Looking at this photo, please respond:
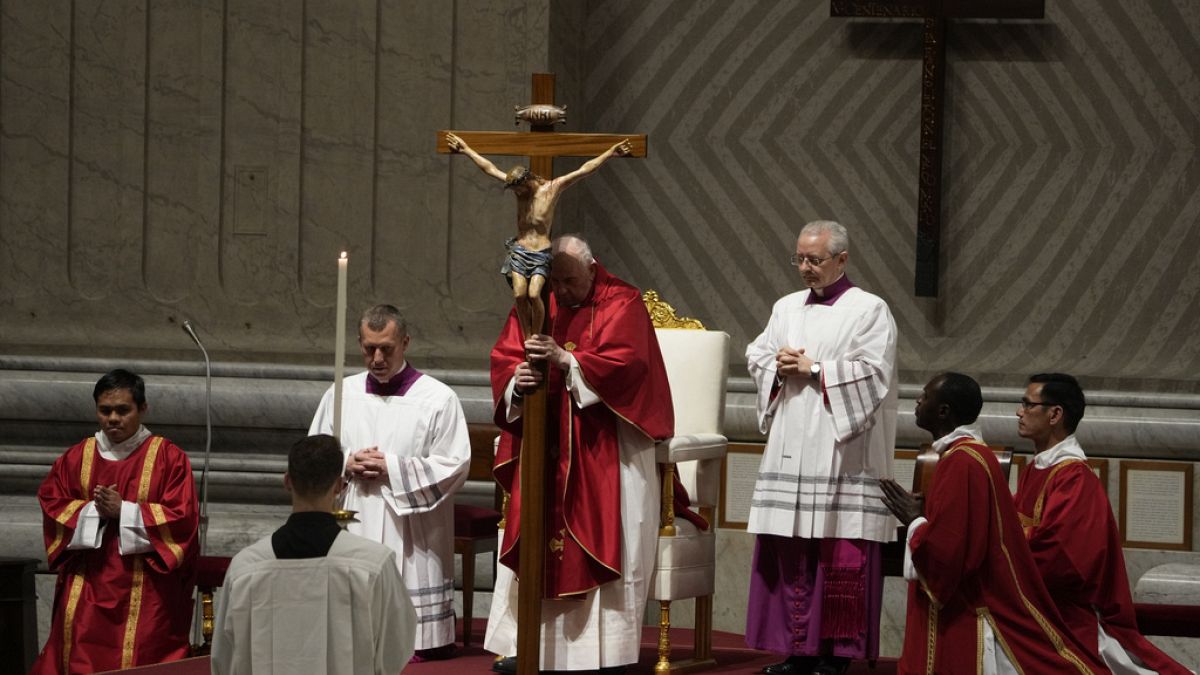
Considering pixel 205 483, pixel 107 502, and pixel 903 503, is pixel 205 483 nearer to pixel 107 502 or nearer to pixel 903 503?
pixel 107 502

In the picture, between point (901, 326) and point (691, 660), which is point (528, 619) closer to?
point (691, 660)

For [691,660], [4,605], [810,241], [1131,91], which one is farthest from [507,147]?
[1131,91]

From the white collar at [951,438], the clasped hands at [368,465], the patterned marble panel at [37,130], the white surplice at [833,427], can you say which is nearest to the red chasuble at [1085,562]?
the white collar at [951,438]

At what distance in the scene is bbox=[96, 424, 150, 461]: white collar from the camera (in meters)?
7.00

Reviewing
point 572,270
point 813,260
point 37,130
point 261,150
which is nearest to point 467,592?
point 572,270

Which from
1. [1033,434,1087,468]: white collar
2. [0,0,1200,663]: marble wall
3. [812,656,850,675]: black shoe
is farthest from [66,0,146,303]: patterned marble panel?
[1033,434,1087,468]: white collar

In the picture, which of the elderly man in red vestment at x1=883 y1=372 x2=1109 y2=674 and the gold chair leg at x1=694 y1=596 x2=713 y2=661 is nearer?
the elderly man in red vestment at x1=883 y1=372 x2=1109 y2=674

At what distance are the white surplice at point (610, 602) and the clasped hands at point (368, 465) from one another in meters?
0.65

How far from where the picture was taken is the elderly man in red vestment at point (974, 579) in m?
5.43

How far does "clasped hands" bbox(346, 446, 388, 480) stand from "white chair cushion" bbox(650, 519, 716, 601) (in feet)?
3.54

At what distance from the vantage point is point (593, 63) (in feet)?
30.1

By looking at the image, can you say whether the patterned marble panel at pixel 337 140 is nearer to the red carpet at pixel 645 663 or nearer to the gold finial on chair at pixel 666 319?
the gold finial on chair at pixel 666 319

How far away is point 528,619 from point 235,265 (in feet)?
12.1

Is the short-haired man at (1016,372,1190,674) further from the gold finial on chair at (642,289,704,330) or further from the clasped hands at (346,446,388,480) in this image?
the clasped hands at (346,446,388,480)
